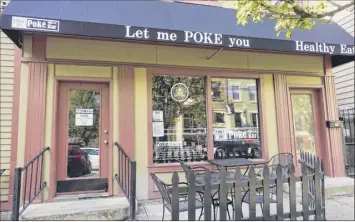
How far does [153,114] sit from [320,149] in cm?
422

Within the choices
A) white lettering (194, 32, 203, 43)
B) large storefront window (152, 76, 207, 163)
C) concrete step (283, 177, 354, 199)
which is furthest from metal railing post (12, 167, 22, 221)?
concrete step (283, 177, 354, 199)

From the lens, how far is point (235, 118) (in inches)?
243

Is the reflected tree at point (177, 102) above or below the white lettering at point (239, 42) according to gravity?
below

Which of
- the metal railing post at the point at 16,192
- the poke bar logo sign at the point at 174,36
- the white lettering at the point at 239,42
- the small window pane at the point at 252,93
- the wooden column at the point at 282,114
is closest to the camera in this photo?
the metal railing post at the point at 16,192

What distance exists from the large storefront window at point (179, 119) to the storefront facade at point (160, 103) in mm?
21

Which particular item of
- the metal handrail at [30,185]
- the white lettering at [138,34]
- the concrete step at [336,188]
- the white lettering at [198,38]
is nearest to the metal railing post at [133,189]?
the metal handrail at [30,185]

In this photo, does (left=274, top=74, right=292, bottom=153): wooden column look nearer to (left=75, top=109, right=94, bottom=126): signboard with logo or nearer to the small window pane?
the small window pane

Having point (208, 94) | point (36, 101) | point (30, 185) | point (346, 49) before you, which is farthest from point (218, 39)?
point (30, 185)

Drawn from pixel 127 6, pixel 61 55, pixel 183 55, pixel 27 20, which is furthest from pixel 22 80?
pixel 183 55

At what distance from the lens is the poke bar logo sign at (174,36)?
167 inches

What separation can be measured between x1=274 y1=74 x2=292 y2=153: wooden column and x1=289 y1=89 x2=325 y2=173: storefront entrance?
441mm

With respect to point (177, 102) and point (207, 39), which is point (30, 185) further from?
point (207, 39)

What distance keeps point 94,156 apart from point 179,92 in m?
2.16

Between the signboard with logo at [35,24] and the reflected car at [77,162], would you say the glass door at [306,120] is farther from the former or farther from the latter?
the signboard with logo at [35,24]
